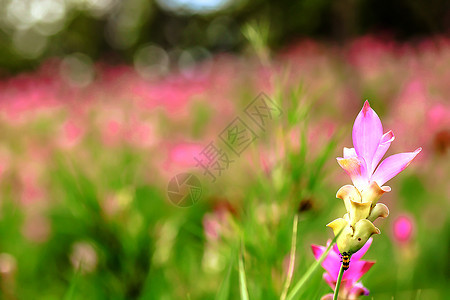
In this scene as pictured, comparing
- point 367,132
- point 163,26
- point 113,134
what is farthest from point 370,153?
point 163,26

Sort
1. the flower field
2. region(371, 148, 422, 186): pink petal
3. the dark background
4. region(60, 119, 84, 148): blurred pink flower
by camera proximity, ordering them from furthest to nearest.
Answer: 1. the dark background
2. region(60, 119, 84, 148): blurred pink flower
3. the flower field
4. region(371, 148, 422, 186): pink petal

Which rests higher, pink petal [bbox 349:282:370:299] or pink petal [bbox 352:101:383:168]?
pink petal [bbox 352:101:383:168]

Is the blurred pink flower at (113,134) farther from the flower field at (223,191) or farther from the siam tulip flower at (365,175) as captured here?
the siam tulip flower at (365,175)

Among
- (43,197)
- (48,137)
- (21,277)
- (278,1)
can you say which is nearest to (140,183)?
(43,197)

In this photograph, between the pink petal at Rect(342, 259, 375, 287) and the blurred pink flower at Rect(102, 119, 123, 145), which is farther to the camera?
the blurred pink flower at Rect(102, 119, 123, 145)

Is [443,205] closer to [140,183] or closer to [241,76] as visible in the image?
[140,183]

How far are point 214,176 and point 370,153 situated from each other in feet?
1.17

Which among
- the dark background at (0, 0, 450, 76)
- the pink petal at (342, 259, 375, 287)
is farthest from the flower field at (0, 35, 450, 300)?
the dark background at (0, 0, 450, 76)

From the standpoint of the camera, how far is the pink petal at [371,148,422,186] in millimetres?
271

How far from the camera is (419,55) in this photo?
3.37 metres

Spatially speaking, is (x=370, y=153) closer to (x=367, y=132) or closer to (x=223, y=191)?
(x=367, y=132)

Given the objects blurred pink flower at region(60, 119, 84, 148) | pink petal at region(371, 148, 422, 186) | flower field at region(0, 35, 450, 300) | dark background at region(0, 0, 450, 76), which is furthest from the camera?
dark background at region(0, 0, 450, 76)

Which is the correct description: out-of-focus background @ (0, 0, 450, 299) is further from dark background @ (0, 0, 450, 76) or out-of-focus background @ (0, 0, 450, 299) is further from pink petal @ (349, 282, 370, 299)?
dark background @ (0, 0, 450, 76)

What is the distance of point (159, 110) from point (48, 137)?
0.68m
